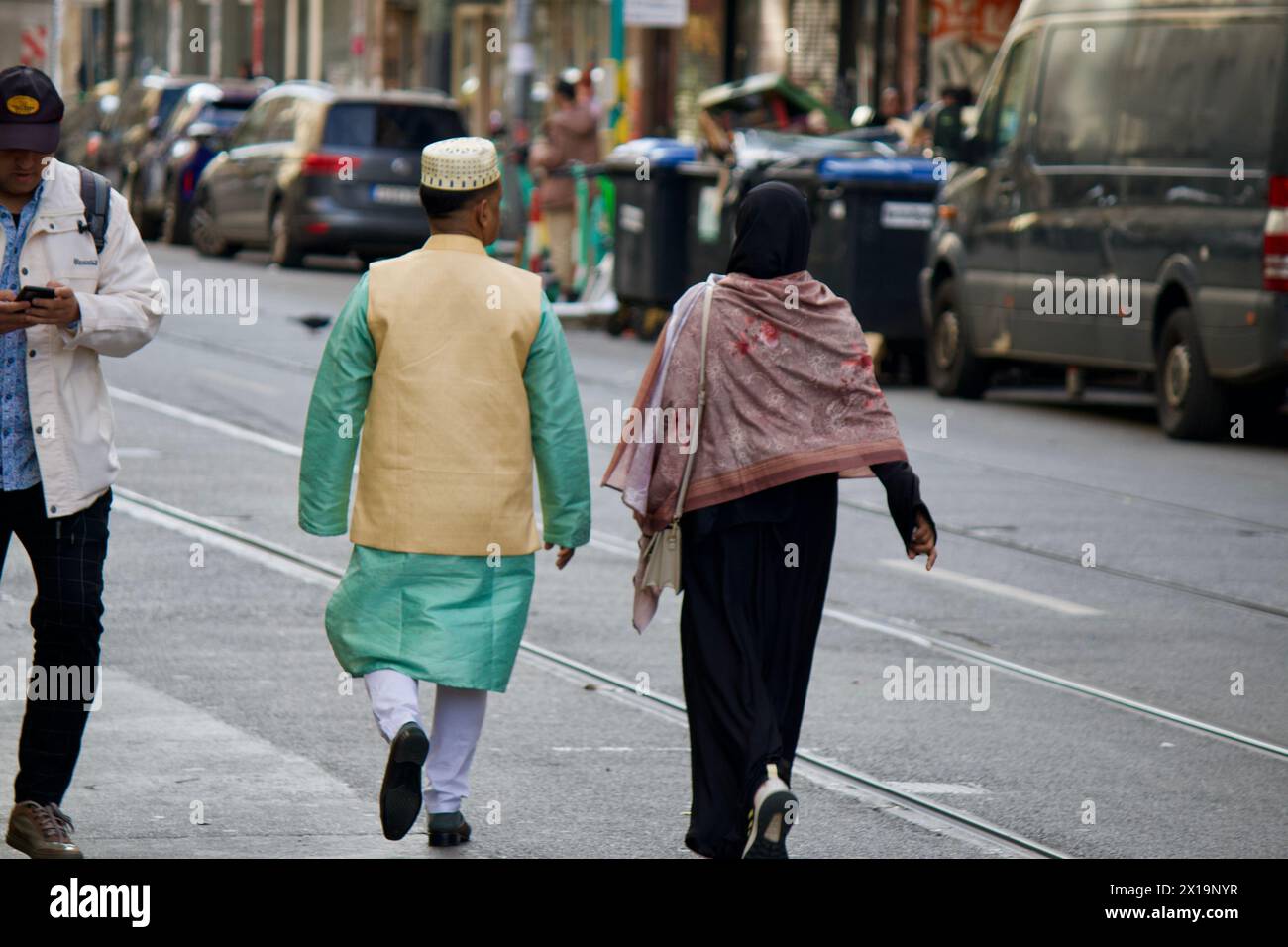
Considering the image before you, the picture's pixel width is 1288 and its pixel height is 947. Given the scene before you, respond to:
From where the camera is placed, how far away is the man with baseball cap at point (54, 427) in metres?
5.73

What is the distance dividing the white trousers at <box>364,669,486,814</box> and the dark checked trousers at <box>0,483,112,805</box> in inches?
23.8

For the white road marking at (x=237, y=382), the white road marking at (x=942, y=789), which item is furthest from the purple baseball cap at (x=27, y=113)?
the white road marking at (x=237, y=382)

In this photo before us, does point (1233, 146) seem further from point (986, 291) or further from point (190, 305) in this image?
point (190, 305)

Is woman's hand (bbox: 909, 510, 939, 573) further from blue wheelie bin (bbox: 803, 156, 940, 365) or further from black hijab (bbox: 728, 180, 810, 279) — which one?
blue wheelie bin (bbox: 803, 156, 940, 365)

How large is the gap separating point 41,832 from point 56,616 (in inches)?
17.7

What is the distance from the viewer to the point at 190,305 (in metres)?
23.1

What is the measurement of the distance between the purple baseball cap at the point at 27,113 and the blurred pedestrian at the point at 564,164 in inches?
687

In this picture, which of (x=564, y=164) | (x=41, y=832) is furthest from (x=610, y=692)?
(x=564, y=164)

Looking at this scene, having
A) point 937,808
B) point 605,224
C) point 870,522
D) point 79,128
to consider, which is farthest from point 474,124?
point 937,808

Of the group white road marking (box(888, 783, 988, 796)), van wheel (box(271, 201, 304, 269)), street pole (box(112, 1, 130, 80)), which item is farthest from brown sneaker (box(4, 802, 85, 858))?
street pole (box(112, 1, 130, 80))

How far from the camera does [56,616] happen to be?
19.0 feet

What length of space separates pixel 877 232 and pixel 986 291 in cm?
140

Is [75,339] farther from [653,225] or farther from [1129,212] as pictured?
[653,225]
